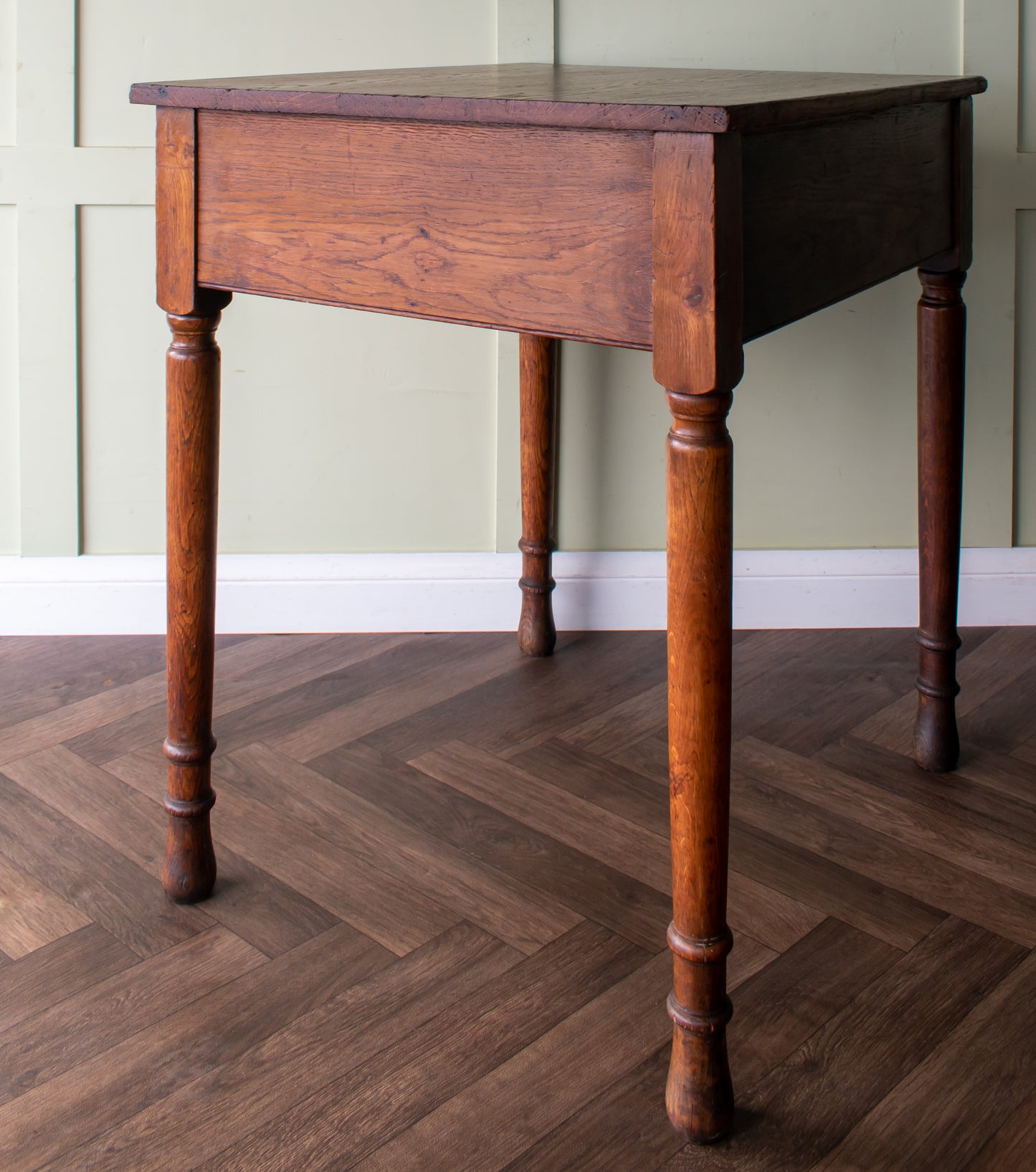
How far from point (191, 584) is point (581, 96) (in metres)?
0.54

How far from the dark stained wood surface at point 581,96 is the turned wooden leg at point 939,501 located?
0.74 ft

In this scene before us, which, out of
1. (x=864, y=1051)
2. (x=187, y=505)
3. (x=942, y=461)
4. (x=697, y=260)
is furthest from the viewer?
(x=942, y=461)

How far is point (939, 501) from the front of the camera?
1.42 metres

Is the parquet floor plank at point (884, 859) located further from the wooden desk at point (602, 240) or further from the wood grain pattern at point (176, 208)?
the wood grain pattern at point (176, 208)

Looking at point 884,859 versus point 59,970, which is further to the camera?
point 884,859

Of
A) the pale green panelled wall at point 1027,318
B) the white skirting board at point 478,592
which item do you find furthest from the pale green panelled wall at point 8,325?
the pale green panelled wall at point 1027,318

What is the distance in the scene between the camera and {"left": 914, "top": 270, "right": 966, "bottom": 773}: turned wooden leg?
1.38 metres

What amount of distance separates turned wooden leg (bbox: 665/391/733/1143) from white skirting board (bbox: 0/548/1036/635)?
96cm

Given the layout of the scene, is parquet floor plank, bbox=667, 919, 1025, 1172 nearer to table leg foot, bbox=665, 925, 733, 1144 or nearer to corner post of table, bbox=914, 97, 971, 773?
table leg foot, bbox=665, 925, 733, 1144

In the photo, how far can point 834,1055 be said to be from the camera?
1.07 m

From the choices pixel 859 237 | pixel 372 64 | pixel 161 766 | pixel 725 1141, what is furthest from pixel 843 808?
pixel 372 64

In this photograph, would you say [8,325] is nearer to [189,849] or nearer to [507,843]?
[189,849]

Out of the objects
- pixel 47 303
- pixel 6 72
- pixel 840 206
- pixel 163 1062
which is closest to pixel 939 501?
pixel 840 206

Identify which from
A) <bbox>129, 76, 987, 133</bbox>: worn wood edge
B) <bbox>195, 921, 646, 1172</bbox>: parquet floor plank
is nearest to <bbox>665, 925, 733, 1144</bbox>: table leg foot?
<bbox>195, 921, 646, 1172</bbox>: parquet floor plank
